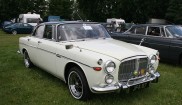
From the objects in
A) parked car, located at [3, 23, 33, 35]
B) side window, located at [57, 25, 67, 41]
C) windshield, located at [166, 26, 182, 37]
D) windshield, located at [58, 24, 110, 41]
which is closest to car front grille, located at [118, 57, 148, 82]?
windshield, located at [58, 24, 110, 41]

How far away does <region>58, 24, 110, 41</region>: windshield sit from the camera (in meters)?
6.38

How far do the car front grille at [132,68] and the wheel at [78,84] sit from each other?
74 centimetres

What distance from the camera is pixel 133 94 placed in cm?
594

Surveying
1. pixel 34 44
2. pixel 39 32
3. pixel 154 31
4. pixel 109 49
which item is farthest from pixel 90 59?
pixel 154 31

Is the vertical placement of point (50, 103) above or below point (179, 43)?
below

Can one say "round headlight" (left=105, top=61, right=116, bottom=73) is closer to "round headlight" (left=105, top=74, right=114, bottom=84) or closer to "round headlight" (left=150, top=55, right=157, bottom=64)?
"round headlight" (left=105, top=74, right=114, bottom=84)

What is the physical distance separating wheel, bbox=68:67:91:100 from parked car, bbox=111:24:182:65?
4380 mm

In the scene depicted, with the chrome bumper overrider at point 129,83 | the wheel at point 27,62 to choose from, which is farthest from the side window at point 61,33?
the wheel at point 27,62

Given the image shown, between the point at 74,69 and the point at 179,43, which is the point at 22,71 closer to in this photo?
the point at 74,69

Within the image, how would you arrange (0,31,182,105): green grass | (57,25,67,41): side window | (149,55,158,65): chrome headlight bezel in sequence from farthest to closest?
(57,25,67,41): side window, (149,55,158,65): chrome headlight bezel, (0,31,182,105): green grass

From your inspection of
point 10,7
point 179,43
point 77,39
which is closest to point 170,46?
point 179,43

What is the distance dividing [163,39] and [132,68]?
14.0 ft

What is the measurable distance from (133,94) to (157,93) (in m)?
0.60

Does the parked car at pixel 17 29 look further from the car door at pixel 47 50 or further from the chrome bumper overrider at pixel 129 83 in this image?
the chrome bumper overrider at pixel 129 83
